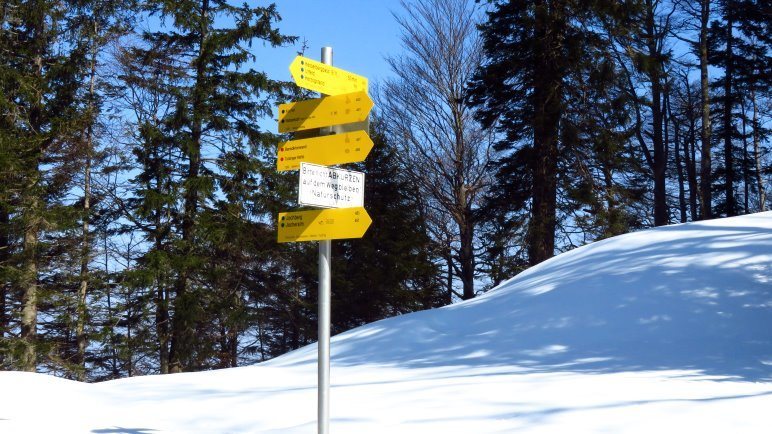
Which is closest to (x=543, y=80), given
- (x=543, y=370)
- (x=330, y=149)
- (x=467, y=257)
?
(x=467, y=257)

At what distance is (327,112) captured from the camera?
4.52m

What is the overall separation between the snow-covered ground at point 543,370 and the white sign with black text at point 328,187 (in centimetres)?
174

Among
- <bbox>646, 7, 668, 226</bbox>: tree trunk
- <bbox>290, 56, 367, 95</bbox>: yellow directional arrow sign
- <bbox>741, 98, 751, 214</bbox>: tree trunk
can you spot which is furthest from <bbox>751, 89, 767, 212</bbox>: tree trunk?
<bbox>290, 56, 367, 95</bbox>: yellow directional arrow sign

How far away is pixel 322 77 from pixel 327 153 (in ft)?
1.61

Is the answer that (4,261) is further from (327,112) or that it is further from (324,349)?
(324,349)

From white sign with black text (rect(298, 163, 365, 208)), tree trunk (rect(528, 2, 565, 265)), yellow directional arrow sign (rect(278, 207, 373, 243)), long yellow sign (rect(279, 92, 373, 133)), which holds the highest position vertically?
tree trunk (rect(528, 2, 565, 265))

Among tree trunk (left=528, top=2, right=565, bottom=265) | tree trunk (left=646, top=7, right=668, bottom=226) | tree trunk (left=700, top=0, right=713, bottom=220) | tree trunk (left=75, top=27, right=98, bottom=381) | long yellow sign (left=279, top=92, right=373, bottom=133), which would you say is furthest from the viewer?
tree trunk (left=700, top=0, right=713, bottom=220)

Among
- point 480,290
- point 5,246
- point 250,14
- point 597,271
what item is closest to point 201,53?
point 250,14

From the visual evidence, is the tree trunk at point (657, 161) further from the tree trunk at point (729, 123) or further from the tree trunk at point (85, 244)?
the tree trunk at point (85, 244)

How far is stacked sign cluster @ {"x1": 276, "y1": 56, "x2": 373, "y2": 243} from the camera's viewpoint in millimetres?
4309

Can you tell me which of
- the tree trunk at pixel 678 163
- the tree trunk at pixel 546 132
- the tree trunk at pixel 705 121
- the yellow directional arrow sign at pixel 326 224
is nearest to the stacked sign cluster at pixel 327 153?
the yellow directional arrow sign at pixel 326 224

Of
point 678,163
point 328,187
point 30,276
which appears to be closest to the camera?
point 328,187

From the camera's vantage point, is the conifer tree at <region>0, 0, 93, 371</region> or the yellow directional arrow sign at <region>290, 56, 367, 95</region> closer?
the yellow directional arrow sign at <region>290, 56, 367, 95</region>

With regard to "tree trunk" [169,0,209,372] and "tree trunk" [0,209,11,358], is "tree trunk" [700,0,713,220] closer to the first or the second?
"tree trunk" [169,0,209,372]
